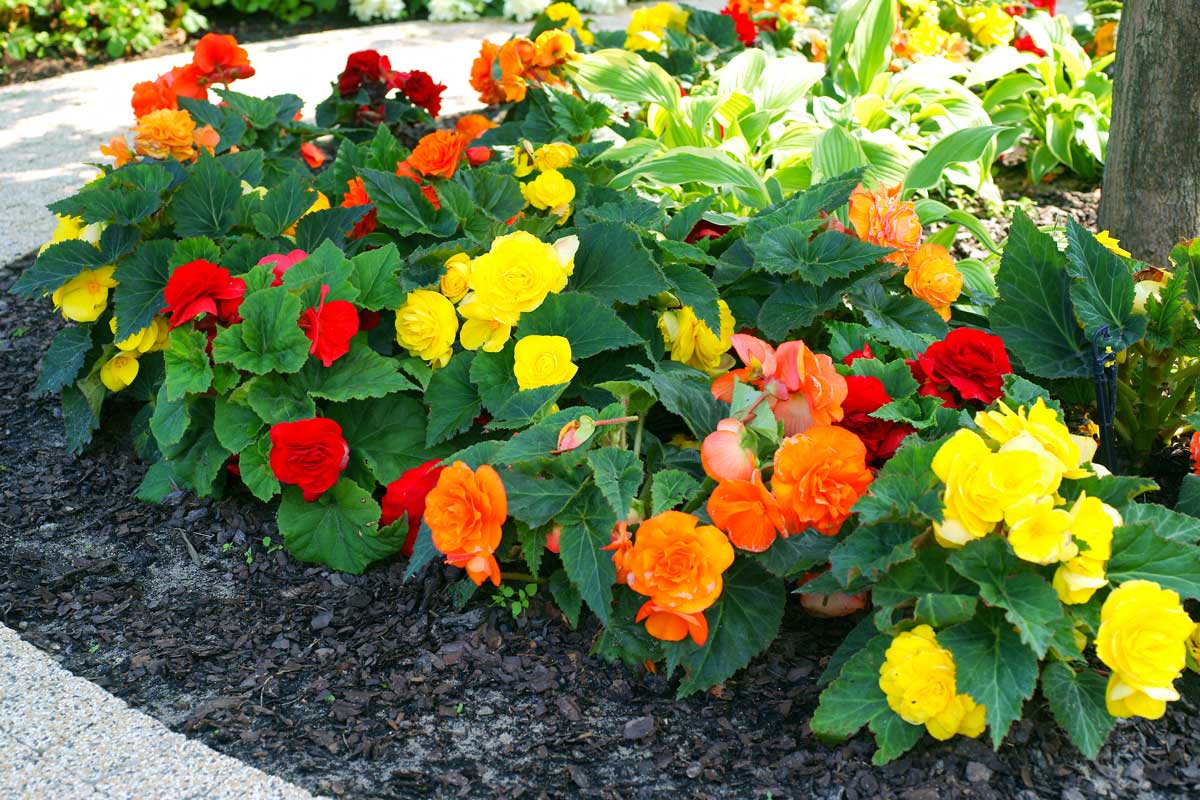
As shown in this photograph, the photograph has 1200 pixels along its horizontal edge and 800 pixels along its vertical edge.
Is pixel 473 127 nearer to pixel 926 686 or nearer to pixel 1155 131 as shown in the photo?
pixel 1155 131

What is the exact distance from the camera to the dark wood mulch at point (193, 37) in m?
6.87

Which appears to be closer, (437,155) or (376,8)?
(437,155)

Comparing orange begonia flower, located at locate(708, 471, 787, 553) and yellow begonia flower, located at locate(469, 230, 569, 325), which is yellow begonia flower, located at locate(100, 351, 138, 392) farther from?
orange begonia flower, located at locate(708, 471, 787, 553)

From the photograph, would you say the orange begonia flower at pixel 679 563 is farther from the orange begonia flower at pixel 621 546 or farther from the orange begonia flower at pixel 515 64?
the orange begonia flower at pixel 515 64

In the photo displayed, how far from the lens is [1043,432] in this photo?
189 centimetres

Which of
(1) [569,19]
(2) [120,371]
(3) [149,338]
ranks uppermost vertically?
(1) [569,19]

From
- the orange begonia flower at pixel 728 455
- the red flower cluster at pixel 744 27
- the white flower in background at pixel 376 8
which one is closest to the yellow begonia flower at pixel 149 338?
the orange begonia flower at pixel 728 455

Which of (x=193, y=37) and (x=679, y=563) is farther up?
(x=679, y=563)

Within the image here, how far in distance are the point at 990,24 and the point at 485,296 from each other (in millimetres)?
3694

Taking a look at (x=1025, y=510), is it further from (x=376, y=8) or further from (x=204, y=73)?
(x=376, y=8)

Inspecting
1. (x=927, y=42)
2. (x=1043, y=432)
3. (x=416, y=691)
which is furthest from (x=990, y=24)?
(x=416, y=691)

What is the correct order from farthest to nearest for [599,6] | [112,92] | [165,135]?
1. [599,6]
2. [112,92]
3. [165,135]

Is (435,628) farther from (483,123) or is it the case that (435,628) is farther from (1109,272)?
(483,123)

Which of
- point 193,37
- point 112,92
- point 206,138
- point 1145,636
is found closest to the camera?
point 1145,636
